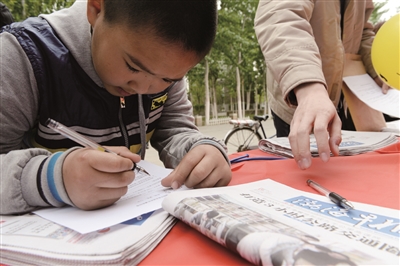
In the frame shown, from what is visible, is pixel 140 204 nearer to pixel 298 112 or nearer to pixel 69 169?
pixel 69 169

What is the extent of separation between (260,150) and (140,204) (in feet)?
1.89

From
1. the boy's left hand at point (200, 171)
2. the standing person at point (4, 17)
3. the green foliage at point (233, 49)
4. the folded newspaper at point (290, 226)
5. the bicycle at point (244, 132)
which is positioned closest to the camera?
the folded newspaper at point (290, 226)

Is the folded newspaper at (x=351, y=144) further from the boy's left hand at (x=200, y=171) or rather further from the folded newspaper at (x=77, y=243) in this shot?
the folded newspaper at (x=77, y=243)

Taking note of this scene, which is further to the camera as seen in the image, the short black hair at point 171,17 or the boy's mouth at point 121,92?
the boy's mouth at point 121,92

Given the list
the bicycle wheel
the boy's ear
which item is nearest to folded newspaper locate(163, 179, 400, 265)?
the boy's ear

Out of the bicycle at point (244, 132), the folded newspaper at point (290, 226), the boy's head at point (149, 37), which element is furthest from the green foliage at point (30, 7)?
the folded newspaper at point (290, 226)

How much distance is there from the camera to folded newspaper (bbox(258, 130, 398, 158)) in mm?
742

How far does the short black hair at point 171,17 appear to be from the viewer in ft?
1.43

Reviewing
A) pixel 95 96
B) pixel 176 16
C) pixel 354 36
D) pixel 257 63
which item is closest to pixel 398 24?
pixel 354 36

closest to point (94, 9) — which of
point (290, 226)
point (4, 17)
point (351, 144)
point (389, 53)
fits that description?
point (4, 17)

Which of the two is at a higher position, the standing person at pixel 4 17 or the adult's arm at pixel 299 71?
the standing person at pixel 4 17

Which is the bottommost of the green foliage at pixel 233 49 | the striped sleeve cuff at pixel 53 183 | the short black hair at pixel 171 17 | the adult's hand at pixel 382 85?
the striped sleeve cuff at pixel 53 183

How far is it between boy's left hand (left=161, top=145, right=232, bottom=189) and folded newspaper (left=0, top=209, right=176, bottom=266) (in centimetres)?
13

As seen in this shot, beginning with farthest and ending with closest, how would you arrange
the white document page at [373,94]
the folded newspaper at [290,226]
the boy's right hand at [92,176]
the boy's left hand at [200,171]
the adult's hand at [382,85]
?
the adult's hand at [382,85] → the white document page at [373,94] → the boy's left hand at [200,171] → the boy's right hand at [92,176] → the folded newspaper at [290,226]
